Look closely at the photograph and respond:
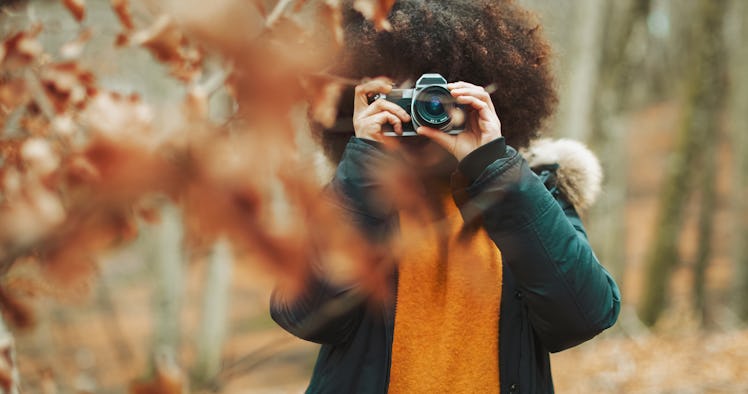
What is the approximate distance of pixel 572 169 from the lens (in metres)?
1.73

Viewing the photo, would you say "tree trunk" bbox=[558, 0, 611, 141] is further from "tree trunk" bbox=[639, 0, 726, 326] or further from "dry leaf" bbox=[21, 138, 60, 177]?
"dry leaf" bbox=[21, 138, 60, 177]

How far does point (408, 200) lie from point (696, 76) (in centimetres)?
669

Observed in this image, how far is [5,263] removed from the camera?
2.40 feet

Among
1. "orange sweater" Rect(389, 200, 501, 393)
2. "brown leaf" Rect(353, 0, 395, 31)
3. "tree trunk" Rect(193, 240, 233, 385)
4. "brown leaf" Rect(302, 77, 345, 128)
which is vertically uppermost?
"brown leaf" Rect(353, 0, 395, 31)

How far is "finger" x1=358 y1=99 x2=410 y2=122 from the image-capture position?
139 centimetres

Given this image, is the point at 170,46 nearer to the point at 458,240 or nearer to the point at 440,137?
the point at 440,137

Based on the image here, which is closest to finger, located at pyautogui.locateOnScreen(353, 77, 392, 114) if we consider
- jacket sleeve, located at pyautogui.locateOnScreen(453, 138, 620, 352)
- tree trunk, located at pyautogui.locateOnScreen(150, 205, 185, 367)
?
jacket sleeve, located at pyautogui.locateOnScreen(453, 138, 620, 352)

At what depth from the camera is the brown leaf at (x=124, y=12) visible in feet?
3.41

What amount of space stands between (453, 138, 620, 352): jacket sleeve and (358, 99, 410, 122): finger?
16cm

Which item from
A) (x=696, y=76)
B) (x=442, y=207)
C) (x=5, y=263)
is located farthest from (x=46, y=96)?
(x=696, y=76)

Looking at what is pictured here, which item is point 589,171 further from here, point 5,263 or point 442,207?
point 5,263

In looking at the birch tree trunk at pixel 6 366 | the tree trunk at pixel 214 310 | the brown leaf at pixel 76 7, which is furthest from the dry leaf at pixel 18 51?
the tree trunk at pixel 214 310

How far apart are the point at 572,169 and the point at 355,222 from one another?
0.66 meters

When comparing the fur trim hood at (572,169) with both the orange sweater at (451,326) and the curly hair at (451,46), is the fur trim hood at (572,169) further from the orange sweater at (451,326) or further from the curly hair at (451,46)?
the orange sweater at (451,326)
